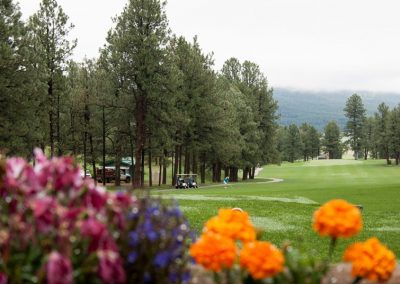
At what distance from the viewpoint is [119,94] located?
44.4 meters

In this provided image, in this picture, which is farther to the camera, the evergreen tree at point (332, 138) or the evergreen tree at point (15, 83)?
the evergreen tree at point (332, 138)

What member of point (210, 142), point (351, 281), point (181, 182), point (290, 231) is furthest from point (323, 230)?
point (210, 142)

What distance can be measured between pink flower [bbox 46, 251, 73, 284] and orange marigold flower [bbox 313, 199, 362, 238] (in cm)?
190

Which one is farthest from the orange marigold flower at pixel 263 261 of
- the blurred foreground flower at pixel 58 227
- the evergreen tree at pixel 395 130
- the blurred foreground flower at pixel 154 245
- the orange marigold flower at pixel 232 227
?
the evergreen tree at pixel 395 130

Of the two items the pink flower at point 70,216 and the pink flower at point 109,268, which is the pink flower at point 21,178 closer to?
the pink flower at point 70,216

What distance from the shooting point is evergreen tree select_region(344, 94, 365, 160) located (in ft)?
498

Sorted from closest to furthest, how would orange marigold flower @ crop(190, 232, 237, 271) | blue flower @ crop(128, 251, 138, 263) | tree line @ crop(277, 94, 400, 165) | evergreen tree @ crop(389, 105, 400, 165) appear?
1. blue flower @ crop(128, 251, 138, 263)
2. orange marigold flower @ crop(190, 232, 237, 271)
3. evergreen tree @ crop(389, 105, 400, 165)
4. tree line @ crop(277, 94, 400, 165)

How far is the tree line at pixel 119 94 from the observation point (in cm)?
3284

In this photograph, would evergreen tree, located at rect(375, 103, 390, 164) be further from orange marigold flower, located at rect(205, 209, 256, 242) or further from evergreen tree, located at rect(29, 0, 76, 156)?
orange marigold flower, located at rect(205, 209, 256, 242)

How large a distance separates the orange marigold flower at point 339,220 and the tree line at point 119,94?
29697 mm

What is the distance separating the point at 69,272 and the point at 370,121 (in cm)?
16389

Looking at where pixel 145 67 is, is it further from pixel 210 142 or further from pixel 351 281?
pixel 351 281

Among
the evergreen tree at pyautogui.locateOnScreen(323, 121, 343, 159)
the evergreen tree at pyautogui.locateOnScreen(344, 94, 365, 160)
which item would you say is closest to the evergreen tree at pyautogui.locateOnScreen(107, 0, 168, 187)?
the evergreen tree at pyautogui.locateOnScreen(344, 94, 365, 160)

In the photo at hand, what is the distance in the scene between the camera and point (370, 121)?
518 feet
